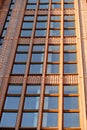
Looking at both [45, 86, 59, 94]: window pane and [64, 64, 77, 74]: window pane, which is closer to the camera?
[45, 86, 59, 94]: window pane

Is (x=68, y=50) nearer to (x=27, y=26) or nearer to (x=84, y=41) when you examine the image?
(x=84, y=41)

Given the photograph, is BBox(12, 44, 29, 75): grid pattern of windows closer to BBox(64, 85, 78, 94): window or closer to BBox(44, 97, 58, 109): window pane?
BBox(44, 97, 58, 109): window pane

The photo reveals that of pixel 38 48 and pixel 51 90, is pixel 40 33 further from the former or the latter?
pixel 51 90

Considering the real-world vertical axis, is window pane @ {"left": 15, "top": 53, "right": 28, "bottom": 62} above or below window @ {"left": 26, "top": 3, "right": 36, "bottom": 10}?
below

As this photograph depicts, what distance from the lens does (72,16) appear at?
83.8 feet

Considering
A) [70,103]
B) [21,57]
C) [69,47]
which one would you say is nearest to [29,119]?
[70,103]

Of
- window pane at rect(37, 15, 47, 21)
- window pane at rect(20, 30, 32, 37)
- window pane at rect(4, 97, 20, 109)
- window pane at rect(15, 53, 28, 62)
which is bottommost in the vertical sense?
window pane at rect(4, 97, 20, 109)

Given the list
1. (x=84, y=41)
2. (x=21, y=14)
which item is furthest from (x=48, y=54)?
(x=21, y=14)

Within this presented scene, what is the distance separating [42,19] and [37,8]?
83.2 inches

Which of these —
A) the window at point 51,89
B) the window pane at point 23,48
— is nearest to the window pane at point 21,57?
the window pane at point 23,48

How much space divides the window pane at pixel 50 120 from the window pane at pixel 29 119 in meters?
0.49

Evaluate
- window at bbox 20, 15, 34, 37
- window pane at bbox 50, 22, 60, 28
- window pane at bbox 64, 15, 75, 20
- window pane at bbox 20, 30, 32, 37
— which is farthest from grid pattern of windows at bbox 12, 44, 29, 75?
window pane at bbox 64, 15, 75, 20

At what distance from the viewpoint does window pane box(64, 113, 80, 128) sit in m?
16.0

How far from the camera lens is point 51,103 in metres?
17.3
